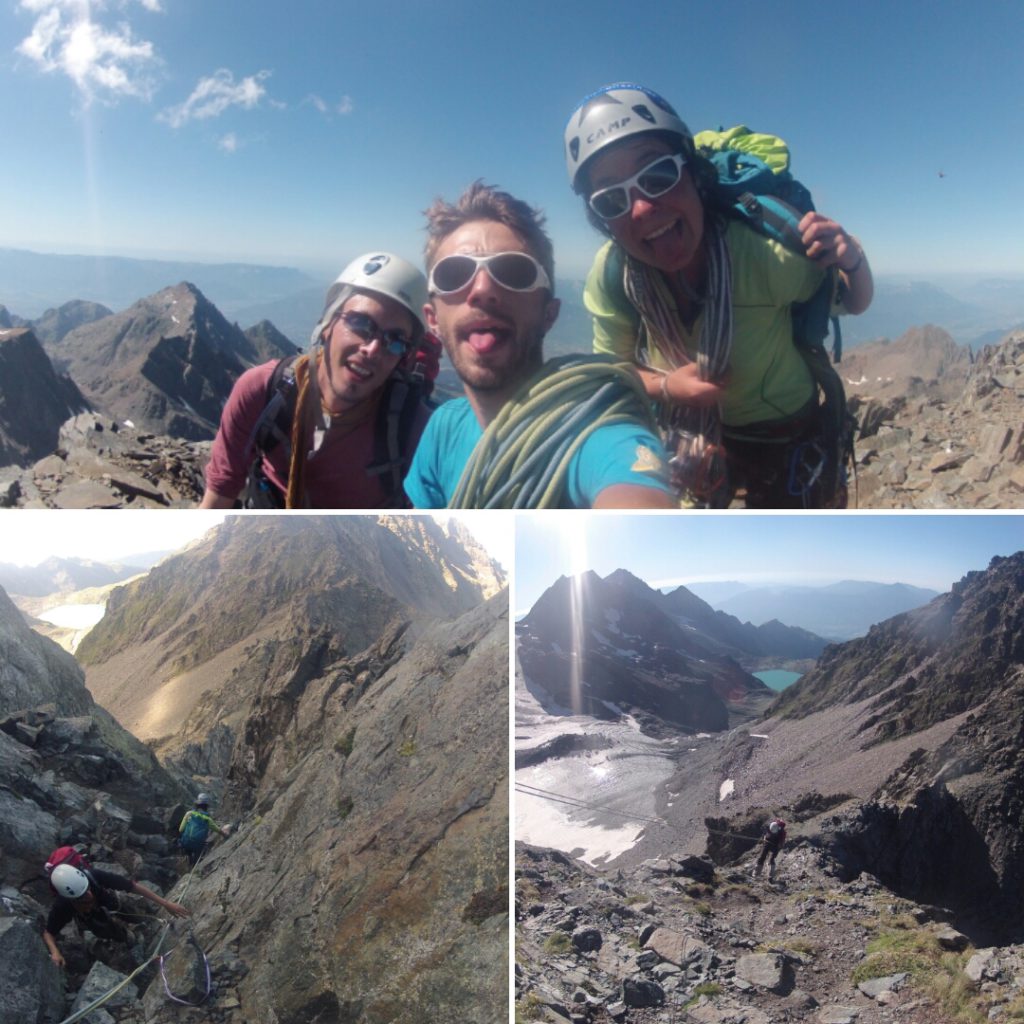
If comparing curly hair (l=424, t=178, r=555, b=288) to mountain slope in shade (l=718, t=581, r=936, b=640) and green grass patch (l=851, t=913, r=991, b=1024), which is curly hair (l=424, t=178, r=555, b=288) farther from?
green grass patch (l=851, t=913, r=991, b=1024)

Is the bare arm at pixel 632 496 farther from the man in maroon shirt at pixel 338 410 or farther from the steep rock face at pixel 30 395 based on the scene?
the steep rock face at pixel 30 395

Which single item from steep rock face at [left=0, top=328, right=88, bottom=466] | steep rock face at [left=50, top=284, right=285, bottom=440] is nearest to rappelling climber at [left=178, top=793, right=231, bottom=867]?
steep rock face at [left=0, top=328, right=88, bottom=466]

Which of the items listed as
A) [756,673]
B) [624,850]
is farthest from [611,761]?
[756,673]

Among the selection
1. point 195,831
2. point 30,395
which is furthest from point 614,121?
point 30,395

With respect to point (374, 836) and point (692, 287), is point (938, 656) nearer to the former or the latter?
point (692, 287)

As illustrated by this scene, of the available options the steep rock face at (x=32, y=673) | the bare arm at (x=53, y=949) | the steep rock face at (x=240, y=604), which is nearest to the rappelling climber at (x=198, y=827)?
the steep rock face at (x=240, y=604)

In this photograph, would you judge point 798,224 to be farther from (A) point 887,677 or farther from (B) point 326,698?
(B) point 326,698
